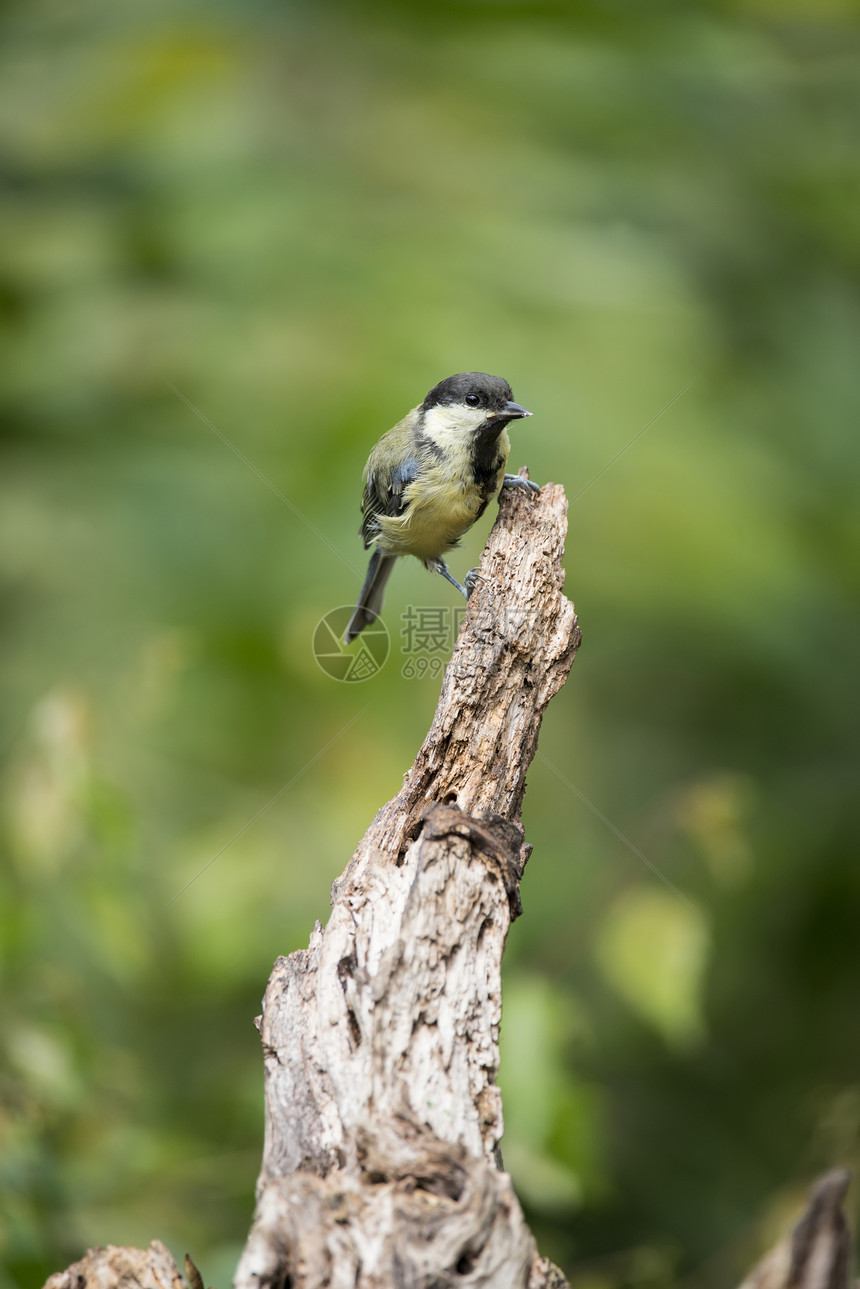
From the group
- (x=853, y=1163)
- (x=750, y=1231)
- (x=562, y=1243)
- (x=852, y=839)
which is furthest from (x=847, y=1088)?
(x=562, y=1243)

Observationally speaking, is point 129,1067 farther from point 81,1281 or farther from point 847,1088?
point 847,1088

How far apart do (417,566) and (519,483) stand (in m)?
0.92

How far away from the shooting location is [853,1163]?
10.5 feet

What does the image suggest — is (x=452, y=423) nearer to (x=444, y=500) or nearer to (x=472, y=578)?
(x=444, y=500)

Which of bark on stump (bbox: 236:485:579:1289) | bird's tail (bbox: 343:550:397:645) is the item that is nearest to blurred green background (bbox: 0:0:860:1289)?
bird's tail (bbox: 343:550:397:645)

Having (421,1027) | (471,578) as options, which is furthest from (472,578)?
(421,1027)

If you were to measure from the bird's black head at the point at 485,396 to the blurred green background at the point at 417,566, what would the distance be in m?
0.61

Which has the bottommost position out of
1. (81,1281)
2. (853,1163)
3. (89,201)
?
(81,1281)

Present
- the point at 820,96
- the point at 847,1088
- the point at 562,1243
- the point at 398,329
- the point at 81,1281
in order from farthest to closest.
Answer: the point at 820,96
the point at 398,329
the point at 847,1088
the point at 562,1243
the point at 81,1281

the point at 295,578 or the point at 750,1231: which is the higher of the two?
the point at 295,578

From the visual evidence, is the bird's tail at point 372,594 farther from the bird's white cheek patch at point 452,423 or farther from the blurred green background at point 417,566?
the bird's white cheek patch at point 452,423

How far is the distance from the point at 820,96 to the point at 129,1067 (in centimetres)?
489

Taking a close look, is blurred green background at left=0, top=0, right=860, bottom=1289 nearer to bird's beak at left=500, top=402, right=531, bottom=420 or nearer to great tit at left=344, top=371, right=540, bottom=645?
great tit at left=344, top=371, right=540, bottom=645

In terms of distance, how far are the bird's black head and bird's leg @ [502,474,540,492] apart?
172 millimetres
